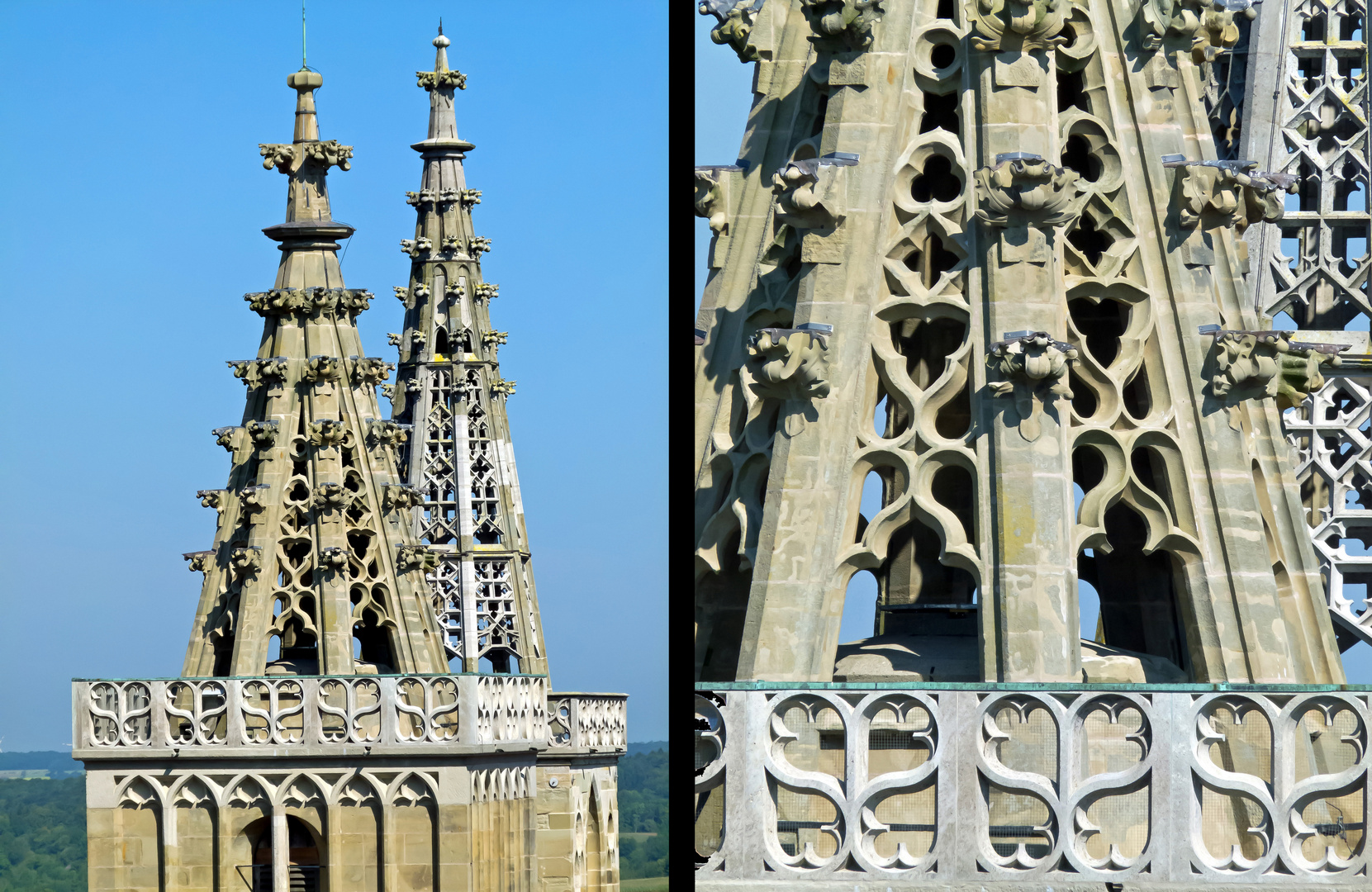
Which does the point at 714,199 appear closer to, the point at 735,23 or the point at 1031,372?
the point at 735,23

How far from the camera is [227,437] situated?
3831cm

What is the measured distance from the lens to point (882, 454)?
15.0 meters

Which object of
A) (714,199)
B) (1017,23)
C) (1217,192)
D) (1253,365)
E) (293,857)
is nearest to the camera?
(1253,365)

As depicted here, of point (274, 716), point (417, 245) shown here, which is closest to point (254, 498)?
point (274, 716)

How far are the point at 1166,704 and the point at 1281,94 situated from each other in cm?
1353

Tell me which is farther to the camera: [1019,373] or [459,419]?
[459,419]

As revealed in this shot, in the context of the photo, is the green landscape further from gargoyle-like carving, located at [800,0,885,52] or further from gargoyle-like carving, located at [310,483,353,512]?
gargoyle-like carving, located at [800,0,885,52]

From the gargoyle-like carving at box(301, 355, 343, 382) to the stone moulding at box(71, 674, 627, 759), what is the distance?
4346mm

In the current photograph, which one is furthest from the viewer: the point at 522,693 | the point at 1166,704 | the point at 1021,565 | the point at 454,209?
the point at 454,209

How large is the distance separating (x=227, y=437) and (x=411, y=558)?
10.8 ft

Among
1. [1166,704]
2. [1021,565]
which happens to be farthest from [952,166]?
[1166,704]

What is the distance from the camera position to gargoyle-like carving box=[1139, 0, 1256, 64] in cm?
1565

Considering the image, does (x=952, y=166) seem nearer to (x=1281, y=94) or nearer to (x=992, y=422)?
(x=992, y=422)

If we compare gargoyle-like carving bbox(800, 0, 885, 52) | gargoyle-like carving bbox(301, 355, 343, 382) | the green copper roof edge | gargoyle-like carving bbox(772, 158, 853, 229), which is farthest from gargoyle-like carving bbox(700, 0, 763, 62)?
gargoyle-like carving bbox(301, 355, 343, 382)
